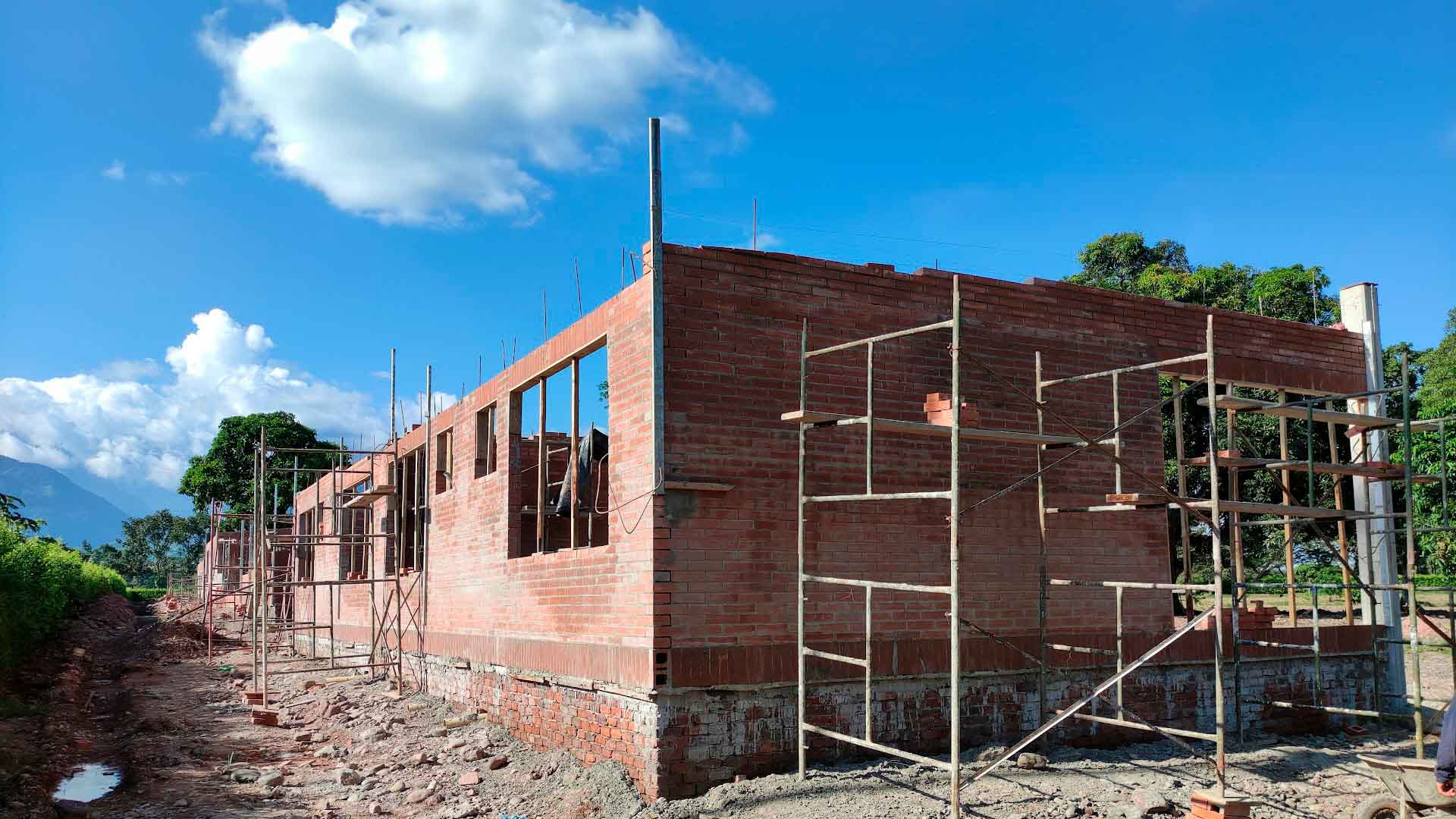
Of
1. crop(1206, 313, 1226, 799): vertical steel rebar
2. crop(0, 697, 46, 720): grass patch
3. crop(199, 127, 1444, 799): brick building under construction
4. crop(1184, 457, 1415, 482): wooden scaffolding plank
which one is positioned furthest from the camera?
crop(0, 697, 46, 720): grass patch

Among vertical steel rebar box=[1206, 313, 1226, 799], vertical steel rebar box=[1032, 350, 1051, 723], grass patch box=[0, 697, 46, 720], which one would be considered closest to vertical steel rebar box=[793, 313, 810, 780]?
vertical steel rebar box=[1032, 350, 1051, 723]

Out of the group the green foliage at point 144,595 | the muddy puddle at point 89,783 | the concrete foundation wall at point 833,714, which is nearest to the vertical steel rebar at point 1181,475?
the concrete foundation wall at point 833,714

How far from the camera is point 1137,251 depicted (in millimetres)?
24719

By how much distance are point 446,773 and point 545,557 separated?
2375mm

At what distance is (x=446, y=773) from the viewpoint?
10.2 metres

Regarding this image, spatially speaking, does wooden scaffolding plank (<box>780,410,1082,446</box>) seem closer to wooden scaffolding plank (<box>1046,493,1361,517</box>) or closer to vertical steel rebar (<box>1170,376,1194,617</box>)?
vertical steel rebar (<box>1170,376,1194,617</box>)

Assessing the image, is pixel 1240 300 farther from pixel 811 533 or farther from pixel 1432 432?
pixel 811 533

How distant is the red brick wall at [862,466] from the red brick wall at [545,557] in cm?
39

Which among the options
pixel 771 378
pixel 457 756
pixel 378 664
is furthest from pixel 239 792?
pixel 771 378

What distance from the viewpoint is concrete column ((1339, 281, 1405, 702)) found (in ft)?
38.9

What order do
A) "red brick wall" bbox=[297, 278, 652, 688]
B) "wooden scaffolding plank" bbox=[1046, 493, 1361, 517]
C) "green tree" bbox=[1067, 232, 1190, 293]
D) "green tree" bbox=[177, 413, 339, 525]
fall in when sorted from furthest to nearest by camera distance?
"green tree" bbox=[177, 413, 339, 525]
"green tree" bbox=[1067, 232, 1190, 293]
"red brick wall" bbox=[297, 278, 652, 688]
"wooden scaffolding plank" bbox=[1046, 493, 1361, 517]

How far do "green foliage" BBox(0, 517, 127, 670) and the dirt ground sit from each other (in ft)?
3.28

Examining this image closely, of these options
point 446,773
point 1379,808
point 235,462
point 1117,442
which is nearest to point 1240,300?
point 1117,442

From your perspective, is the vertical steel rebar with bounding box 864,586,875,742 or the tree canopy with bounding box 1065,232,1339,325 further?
the tree canopy with bounding box 1065,232,1339,325
